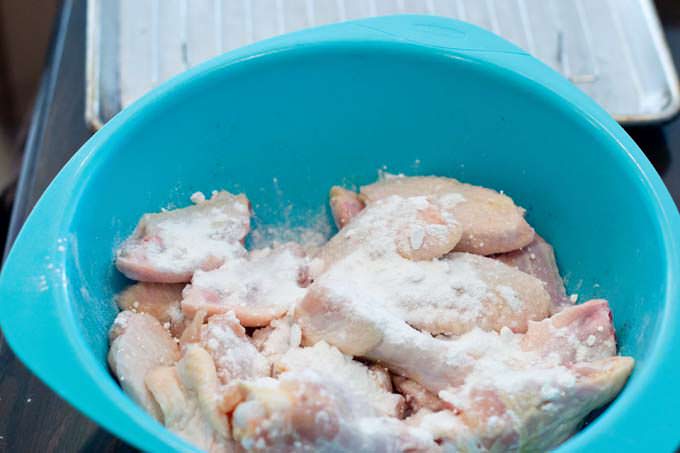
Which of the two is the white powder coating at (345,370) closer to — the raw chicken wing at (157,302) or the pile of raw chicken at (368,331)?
the pile of raw chicken at (368,331)

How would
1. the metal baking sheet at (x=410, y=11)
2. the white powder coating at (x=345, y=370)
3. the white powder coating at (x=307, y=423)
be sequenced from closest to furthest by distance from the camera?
the white powder coating at (x=307, y=423) < the white powder coating at (x=345, y=370) < the metal baking sheet at (x=410, y=11)

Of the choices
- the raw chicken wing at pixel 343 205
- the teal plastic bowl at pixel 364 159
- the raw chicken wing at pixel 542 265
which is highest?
the teal plastic bowl at pixel 364 159

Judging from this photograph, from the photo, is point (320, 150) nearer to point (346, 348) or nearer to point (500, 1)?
point (346, 348)

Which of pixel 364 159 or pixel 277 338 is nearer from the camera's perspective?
pixel 277 338

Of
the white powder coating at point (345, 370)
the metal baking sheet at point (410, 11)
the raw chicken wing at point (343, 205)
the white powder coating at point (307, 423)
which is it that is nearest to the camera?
the white powder coating at point (307, 423)

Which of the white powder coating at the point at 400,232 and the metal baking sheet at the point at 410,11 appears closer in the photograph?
the white powder coating at the point at 400,232

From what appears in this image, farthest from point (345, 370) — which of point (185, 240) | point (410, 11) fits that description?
point (410, 11)

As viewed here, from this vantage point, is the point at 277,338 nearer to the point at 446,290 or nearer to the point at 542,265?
the point at 446,290

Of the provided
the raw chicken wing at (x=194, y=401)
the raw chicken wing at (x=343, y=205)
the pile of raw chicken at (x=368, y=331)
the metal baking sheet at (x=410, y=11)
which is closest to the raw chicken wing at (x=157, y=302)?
the pile of raw chicken at (x=368, y=331)
